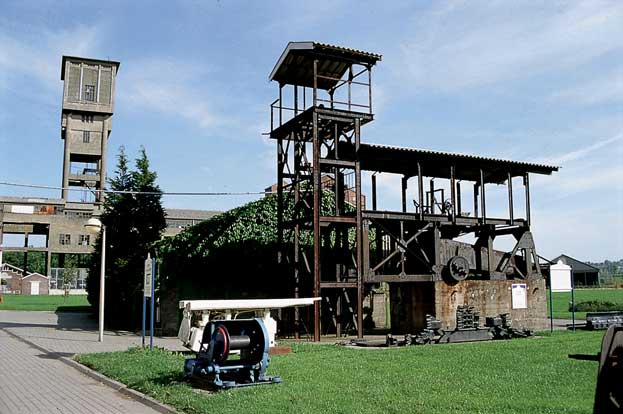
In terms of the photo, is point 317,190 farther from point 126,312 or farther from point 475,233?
point 126,312

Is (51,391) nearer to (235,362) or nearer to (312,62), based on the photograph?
(235,362)

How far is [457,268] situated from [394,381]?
1257cm

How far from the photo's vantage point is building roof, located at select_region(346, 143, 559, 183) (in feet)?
73.0

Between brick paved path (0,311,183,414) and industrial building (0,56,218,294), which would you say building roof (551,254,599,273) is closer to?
industrial building (0,56,218,294)

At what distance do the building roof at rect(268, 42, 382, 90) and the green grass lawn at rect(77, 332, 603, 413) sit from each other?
33.9ft

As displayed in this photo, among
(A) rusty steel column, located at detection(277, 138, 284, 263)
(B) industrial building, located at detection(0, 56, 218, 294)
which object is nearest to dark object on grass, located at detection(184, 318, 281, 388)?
(A) rusty steel column, located at detection(277, 138, 284, 263)

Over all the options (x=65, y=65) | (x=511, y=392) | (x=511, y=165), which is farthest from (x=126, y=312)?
(x=65, y=65)

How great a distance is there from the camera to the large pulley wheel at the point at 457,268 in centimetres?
2236

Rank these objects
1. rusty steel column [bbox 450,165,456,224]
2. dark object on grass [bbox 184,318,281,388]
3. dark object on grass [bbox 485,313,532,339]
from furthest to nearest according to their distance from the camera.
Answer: rusty steel column [bbox 450,165,456,224] < dark object on grass [bbox 485,313,532,339] < dark object on grass [bbox 184,318,281,388]

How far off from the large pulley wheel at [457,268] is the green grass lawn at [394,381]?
20.6ft

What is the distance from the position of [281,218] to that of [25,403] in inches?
561

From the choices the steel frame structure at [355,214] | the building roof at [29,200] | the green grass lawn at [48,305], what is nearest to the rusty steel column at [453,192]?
the steel frame structure at [355,214]

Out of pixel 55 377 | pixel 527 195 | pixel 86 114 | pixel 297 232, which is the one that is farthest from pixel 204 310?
pixel 86 114

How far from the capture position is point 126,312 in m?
28.5
